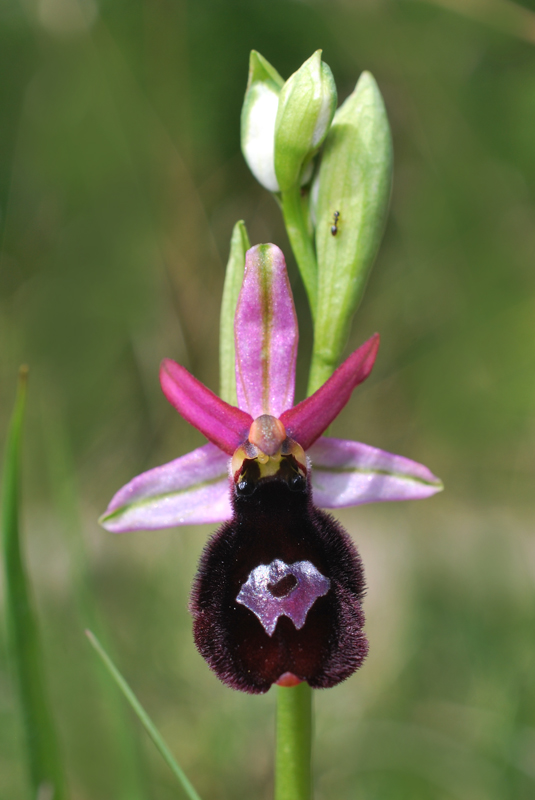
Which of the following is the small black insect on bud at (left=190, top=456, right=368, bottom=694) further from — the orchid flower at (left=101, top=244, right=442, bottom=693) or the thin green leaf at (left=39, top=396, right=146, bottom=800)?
the thin green leaf at (left=39, top=396, right=146, bottom=800)

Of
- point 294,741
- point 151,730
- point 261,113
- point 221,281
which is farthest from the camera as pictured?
point 221,281

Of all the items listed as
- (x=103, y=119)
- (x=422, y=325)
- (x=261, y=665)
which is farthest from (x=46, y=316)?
(x=261, y=665)

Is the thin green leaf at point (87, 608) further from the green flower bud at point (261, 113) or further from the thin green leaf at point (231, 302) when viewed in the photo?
the green flower bud at point (261, 113)

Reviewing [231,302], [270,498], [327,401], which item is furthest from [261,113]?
[270,498]

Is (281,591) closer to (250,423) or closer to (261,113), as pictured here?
(250,423)

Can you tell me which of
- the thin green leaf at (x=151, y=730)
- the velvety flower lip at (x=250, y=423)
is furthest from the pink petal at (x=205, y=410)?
the thin green leaf at (x=151, y=730)
